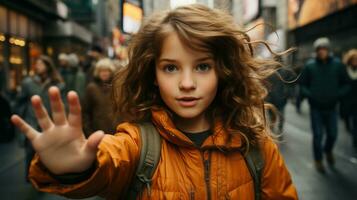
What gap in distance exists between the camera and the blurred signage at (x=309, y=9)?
19.3 meters

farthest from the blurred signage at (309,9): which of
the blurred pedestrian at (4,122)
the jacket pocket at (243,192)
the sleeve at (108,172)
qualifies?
the sleeve at (108,172)

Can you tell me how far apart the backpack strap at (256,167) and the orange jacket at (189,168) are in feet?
0.07

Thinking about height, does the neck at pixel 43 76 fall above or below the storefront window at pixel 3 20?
below

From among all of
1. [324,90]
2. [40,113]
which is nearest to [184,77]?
[40,113]

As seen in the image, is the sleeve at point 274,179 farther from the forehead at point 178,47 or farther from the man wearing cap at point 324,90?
the man wearing cap at point 324,90

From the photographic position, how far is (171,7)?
95.3 inches

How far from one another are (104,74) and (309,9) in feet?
64.5

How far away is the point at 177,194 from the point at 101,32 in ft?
155

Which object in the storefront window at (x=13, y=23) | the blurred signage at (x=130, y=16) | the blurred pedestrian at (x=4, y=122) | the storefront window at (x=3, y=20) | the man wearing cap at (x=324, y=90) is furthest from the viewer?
the storefront window at (x=13, y=23)

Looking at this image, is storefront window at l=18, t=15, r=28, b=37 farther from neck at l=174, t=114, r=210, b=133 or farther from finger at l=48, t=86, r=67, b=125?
finger at l=48, t=86, r=67, b=125

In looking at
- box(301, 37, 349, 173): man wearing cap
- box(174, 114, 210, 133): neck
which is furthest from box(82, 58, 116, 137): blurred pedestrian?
box(174, 114, 210, 133): neck

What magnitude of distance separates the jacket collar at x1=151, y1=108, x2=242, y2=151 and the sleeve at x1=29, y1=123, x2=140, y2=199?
0.38ft

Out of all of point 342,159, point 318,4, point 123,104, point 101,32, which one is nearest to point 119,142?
point 123,104

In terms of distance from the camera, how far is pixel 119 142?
6.33 feet
